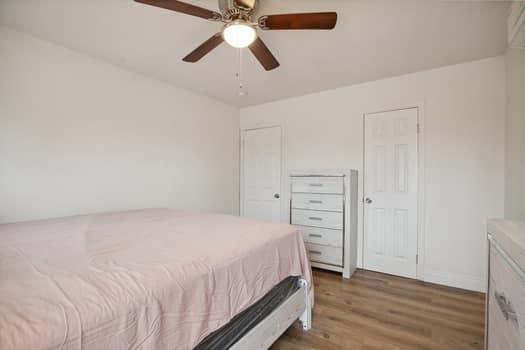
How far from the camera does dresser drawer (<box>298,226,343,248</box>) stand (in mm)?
2770

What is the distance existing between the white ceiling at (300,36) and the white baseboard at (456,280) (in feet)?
7.14

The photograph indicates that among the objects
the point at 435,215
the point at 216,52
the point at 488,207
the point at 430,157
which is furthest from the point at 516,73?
the point at 216,52

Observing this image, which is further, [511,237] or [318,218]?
[318,218]

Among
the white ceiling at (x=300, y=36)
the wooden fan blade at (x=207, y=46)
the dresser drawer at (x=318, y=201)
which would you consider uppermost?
the white ceiling at (x=300, y=36)

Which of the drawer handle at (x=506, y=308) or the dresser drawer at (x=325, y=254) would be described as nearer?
the drawer handle at (x=506, y=308)

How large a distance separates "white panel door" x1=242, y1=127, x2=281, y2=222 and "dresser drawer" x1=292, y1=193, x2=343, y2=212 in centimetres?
64

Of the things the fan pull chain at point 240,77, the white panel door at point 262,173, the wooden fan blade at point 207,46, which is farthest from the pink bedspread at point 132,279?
the white panel door at point 262,173

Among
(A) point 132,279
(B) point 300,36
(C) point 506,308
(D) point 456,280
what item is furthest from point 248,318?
(D) point 456,280

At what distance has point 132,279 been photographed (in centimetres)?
84

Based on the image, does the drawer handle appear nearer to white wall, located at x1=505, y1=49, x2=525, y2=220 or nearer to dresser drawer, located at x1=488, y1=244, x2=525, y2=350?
dresser drawer, located at x1=488, y1=244, x2=525, y2=350

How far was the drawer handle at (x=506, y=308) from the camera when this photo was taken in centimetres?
72

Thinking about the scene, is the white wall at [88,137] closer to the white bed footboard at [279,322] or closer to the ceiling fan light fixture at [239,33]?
the ceiling fan light fixture at [239,33]

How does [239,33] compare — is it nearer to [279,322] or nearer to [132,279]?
[132,279]

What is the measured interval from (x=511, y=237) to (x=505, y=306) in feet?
0.80
